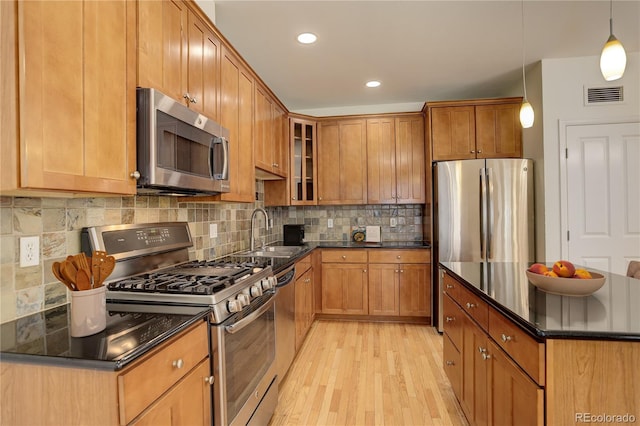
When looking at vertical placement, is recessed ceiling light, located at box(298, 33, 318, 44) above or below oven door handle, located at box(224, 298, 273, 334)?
above

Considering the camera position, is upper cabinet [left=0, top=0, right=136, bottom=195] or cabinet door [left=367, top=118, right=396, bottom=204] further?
cabinet door [left=367, top=118, right=396, bottom=204]

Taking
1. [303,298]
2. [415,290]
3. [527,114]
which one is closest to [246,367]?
[303,298]

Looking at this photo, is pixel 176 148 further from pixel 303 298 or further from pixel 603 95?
pixel 603 95

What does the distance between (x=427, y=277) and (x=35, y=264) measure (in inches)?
136

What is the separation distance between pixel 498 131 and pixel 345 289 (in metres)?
2.48

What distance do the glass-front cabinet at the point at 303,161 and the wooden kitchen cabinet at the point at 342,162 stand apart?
0.28 feet

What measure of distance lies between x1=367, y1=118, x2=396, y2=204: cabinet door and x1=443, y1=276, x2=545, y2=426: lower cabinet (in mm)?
1872

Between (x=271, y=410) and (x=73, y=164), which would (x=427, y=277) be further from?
(x=73, y=164)

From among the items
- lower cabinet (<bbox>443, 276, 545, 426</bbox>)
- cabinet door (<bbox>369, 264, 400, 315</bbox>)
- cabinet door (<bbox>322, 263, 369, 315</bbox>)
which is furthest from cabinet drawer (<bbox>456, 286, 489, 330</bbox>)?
cabinet door (<bbox>322, 263, 369, 315</bbox>)

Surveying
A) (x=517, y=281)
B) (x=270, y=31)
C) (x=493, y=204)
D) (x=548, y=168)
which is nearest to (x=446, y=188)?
(x=493, y=204)

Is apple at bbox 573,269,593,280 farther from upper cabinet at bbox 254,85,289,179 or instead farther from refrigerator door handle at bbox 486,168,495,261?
upper cabinet at bbox 254,85,289,179

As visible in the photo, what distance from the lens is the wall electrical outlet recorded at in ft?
4.04

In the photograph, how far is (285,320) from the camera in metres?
2.41

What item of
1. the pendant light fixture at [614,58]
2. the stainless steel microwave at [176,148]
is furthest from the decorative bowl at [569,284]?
the stainless steel microwave at [176,148]
